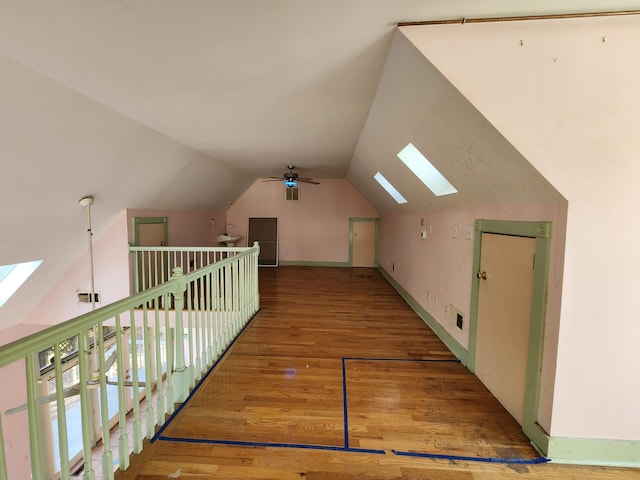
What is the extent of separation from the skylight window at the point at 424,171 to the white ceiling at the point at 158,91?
1.24 feet

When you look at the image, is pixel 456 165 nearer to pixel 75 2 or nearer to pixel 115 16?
pixel 115 16

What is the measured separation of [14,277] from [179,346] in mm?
3369

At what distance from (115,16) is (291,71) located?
3.24 ft

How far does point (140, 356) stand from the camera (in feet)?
18.6

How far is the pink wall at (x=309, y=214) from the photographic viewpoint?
780 cm

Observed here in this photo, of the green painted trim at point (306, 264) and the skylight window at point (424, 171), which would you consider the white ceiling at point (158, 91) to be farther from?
the green painted trim at point (306, 264)

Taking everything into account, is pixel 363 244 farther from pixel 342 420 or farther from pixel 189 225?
pixel 342 420

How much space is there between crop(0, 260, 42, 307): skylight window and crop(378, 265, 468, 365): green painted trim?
16.6ft

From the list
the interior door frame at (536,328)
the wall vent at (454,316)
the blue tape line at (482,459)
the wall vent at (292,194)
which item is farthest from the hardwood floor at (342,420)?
the wall vent at (292,194)

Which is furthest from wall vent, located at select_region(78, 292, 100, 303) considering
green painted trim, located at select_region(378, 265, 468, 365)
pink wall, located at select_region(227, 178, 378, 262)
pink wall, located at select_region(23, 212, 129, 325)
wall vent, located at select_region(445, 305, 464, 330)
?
wall vent, located at select_region(445, 305, 464, 330)

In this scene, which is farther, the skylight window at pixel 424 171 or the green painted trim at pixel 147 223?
the green painted trim at pixel 147 223

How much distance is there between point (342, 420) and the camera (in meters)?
2.06

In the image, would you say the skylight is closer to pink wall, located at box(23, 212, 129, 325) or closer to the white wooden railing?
the white wooden railing

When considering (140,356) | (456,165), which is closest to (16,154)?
(456,165)
